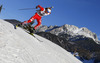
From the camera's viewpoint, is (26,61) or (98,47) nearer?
(26,61)

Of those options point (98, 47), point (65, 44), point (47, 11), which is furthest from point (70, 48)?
point (47, 11)

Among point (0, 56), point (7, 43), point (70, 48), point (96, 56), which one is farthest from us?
point (96, 56)

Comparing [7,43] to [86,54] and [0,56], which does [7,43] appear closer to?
[0,56]

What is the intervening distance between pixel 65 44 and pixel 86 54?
990 inches

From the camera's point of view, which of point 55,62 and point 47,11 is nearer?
point 55,62

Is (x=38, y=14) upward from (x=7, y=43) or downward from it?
upward

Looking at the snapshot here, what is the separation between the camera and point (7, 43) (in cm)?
682

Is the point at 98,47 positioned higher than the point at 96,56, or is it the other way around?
the point at 98,47

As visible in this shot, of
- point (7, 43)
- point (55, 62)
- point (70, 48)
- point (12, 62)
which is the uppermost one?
point (70, 48)

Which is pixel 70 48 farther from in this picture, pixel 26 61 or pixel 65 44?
pixel 26 61

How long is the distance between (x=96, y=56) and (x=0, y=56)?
10839 centimetres

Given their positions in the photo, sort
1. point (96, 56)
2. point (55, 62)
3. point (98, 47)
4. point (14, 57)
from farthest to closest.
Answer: point (98, 47) → point (96, 56) → point (55, 62) → point (14, 57)

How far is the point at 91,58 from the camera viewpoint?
107688 millimetres

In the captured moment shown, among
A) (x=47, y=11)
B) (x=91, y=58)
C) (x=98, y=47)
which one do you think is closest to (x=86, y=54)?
(x=91, y=58)
